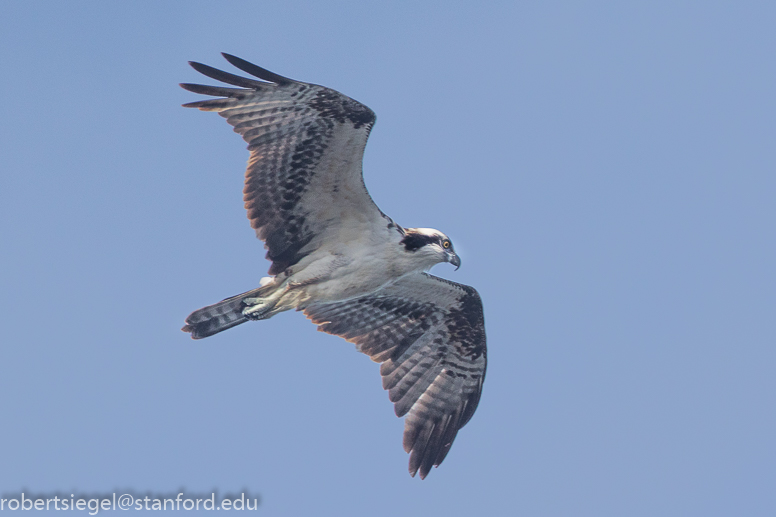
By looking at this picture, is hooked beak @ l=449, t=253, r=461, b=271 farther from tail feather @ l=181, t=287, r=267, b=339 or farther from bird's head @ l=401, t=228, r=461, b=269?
tail feather @ l=181, t=287, r=267, b=339

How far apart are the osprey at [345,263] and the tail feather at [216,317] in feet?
0.04

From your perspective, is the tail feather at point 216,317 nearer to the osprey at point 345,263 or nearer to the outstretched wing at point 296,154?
the osprey at point 345,263

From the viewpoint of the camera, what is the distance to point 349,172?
11.6 metres

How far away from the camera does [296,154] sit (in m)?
11.6

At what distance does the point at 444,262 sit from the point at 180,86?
4071mm

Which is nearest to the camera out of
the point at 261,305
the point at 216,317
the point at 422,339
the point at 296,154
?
the point at 296,154

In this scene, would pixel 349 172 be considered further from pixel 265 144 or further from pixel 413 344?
pixel 413 344

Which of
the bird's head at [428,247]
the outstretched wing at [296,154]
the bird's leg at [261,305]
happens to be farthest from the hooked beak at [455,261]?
the bird's leg at [261,305]

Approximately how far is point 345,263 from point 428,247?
3.74 feet

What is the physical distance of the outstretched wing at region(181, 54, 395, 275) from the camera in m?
11.3

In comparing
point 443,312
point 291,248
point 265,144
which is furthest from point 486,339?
point 265,144

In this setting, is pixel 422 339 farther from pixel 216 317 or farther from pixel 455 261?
pixel 216 317

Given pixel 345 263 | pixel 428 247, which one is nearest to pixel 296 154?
pixel 345 263

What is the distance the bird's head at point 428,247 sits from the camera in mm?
11938
